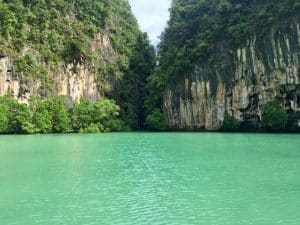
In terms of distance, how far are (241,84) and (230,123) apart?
13.9 feet

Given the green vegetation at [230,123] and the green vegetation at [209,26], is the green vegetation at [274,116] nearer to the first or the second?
the green vegetation at [230,123]

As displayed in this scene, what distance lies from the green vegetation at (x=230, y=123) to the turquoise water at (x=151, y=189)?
80.4 feet

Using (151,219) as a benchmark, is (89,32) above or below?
above

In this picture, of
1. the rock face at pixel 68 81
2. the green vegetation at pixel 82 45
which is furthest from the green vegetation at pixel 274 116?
the rock face at pixel 68 81

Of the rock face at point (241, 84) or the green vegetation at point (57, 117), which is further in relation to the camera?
the green vegetation at point (57, 117)

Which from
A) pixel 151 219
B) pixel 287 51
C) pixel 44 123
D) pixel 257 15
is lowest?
pixel 151 219

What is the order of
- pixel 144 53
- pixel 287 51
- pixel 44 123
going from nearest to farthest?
pixel 287 51
pixel 44 123
pixel 144 53

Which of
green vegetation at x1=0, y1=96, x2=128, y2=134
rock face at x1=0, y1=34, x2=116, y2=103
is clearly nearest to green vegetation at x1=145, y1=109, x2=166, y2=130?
green vegetation at x1=0, y1=96, x2=128, y2=134

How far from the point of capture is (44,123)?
48656mm

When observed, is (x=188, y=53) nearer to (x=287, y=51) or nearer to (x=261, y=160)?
(x=287, y=51)

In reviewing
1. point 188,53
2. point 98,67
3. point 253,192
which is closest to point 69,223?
point 253,192

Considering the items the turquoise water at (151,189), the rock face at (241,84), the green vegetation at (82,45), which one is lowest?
the turquoise water at (151,189)

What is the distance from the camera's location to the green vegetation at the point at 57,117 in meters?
46.8

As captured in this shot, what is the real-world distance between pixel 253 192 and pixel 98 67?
1867 inches
